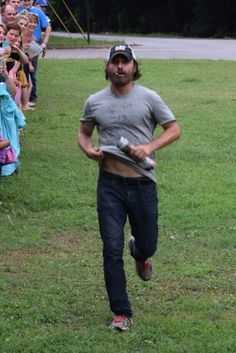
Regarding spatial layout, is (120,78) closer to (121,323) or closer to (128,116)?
(128,116)

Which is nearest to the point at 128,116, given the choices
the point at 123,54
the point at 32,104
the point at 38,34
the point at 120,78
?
the point at 120,78

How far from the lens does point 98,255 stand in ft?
23.1

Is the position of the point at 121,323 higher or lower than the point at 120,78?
lower

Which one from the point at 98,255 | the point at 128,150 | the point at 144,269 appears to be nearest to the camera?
the point at 128,150

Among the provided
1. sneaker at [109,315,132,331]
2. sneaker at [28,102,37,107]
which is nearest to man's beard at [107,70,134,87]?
sneaker at [109,315,132,331]

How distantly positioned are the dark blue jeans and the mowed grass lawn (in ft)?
0.81

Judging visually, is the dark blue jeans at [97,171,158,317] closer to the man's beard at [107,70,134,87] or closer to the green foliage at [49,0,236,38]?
the man's beard at [107,70,134,87]

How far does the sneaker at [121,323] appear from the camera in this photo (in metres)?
5.38

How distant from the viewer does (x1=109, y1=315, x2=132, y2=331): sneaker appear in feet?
17.6

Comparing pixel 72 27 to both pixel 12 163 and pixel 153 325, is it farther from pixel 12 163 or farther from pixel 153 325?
pixel 153 325

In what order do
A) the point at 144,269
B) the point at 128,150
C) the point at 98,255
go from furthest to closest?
the point at 98,255
the point at 144,269
the point at 128,150

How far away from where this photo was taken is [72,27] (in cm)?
5731

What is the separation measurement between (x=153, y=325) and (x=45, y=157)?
5658 mm

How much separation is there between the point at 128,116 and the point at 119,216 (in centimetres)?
63
